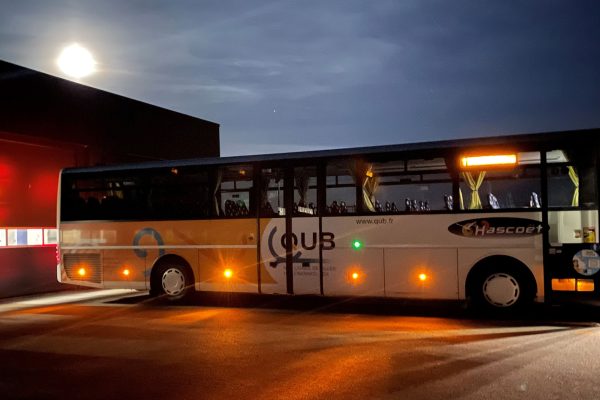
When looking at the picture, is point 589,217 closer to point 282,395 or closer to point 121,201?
point 282,395

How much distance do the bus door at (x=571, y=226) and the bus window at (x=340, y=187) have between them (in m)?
3.71

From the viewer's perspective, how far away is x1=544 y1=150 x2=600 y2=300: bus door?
427 inches

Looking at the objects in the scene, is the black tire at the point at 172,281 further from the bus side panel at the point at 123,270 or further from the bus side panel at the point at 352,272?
the bus side panel at the point at 352,272

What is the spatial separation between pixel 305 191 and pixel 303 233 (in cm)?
89

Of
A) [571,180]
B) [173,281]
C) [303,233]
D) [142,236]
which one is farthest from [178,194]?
[571,180]

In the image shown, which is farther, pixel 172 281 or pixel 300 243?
pixel 172 281

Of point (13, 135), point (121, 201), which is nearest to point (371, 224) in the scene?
point (121, 201)

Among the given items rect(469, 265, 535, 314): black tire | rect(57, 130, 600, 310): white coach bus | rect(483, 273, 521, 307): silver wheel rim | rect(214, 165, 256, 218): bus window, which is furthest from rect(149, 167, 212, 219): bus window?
rect(483, 273, 521, 307): silver wheel rim

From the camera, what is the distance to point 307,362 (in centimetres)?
816

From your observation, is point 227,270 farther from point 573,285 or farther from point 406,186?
point 573,285

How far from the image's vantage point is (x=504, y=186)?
11.6 meters

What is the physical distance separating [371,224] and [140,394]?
6754mm

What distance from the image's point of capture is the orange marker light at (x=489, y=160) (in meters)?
11.7

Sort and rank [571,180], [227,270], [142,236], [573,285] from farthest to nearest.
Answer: [142,236]
[227,270]
[571,180]
[573,285]
